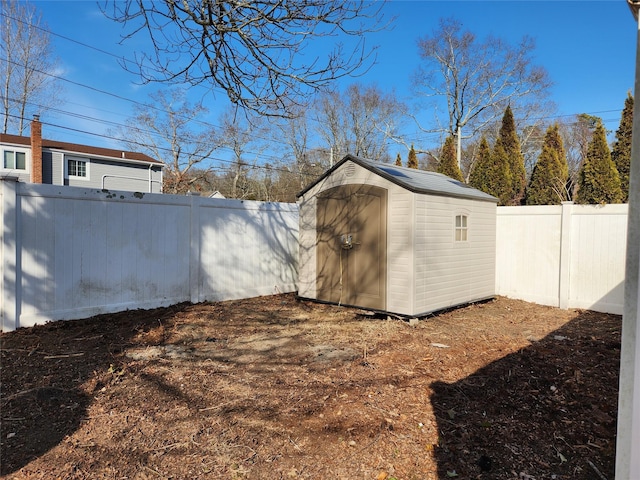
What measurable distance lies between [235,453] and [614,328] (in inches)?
238

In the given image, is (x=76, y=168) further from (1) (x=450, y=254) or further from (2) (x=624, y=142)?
(2) (x=624, y=142)

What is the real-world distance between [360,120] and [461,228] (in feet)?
63.7

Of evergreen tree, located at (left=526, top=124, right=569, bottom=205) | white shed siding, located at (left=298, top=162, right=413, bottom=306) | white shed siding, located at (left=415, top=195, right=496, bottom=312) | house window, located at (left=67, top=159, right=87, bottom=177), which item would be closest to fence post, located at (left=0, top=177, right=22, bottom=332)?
white shed siding, located at (left=298, top=162, right=413, bottom=306)

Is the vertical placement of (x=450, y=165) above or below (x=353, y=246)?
above

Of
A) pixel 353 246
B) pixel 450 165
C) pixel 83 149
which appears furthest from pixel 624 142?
pixel 83 149

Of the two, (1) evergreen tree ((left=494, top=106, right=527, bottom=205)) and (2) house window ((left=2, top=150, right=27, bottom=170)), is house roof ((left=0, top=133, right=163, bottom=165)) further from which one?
(1) evergreen tree ((left=494, top=106, right=527, bottom=205))

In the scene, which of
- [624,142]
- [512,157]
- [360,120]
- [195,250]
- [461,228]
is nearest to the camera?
[195,250]

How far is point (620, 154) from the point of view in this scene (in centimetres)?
820

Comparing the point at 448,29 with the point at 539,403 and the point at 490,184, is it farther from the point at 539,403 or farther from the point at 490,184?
the point at 539,403

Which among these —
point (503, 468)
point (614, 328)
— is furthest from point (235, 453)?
point (614, 328)

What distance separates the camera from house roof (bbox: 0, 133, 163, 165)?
61.6ft

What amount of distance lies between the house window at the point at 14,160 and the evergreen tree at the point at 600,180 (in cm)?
2256

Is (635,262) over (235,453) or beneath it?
over

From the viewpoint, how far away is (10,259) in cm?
461
